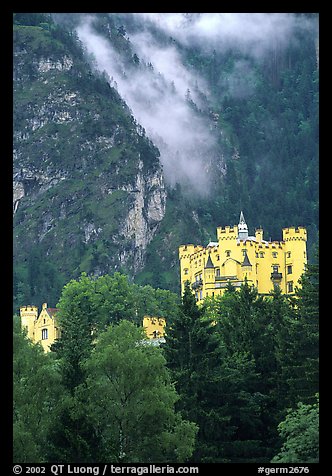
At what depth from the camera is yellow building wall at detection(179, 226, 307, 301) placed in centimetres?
12962

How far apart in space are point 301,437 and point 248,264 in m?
81.2

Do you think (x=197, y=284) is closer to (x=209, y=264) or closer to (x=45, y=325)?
(x=209, y=264)

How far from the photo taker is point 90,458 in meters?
49.9

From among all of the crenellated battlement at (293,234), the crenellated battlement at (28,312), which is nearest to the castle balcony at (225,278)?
the crenellated battlement at (293,234)

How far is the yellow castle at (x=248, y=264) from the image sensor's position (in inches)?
5103

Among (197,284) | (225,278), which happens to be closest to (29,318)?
(197,284)

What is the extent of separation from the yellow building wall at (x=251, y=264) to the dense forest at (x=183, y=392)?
51.8 meters

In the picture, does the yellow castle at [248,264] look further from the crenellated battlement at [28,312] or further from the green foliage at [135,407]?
the green foliage at [135,407]

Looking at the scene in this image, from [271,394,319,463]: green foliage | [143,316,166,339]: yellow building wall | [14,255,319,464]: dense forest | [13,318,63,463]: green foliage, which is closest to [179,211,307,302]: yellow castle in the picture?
[143,316,166,339]: yellow building wall
